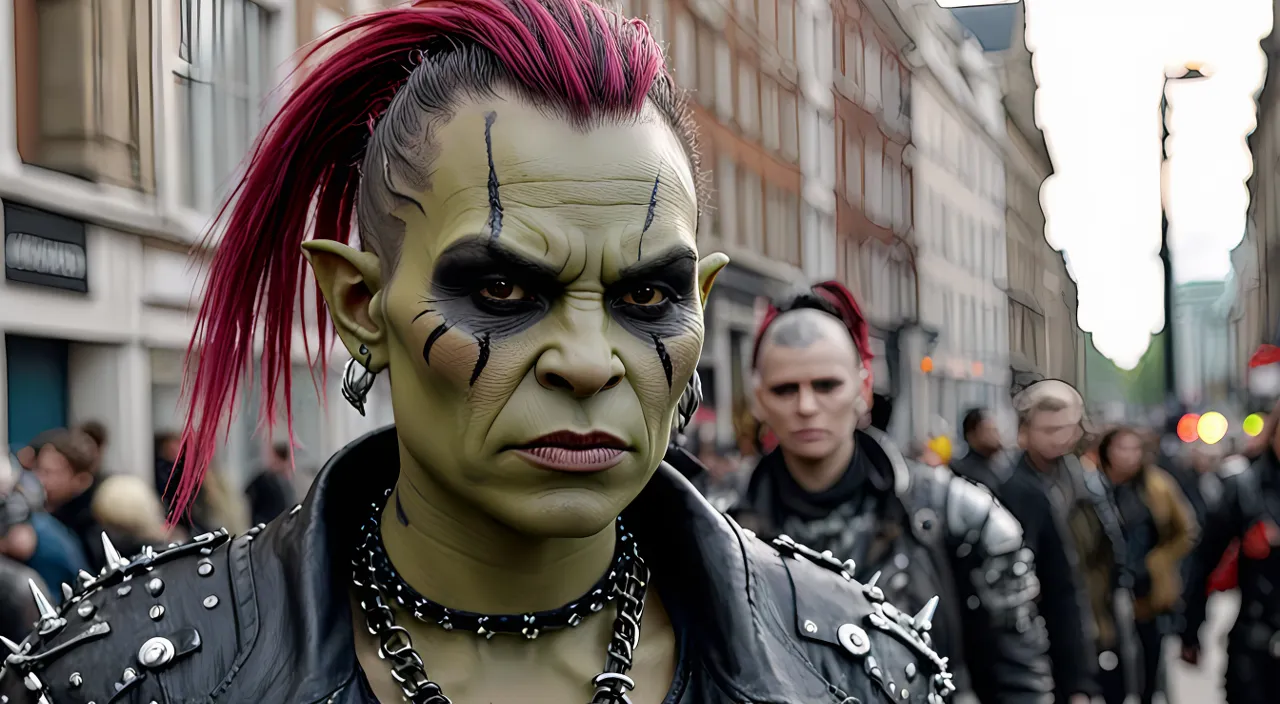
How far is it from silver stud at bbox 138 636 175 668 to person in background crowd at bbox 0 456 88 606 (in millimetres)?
3042

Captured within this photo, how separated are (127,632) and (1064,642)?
416 cm

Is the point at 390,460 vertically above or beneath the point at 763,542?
above

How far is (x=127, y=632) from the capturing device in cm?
194

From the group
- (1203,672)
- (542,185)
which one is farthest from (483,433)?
(1203,672)

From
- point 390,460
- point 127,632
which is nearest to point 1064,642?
point 390,460

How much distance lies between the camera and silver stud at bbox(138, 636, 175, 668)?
1872 millimetres

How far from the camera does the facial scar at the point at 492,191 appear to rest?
179 centimetres

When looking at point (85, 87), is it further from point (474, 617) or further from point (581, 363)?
point (581, 363)

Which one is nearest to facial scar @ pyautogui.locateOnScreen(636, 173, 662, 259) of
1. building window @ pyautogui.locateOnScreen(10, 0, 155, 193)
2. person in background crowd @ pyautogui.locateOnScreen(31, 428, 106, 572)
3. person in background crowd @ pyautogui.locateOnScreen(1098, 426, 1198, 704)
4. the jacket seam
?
the jacket seam

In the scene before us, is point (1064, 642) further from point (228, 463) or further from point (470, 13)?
point (228, 463)

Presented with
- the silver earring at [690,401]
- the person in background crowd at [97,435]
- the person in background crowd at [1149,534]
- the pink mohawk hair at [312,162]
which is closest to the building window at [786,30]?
the person in background crowd at [1149,534]

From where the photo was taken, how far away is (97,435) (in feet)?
21.8

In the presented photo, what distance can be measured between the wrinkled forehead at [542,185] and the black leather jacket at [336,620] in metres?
0.48

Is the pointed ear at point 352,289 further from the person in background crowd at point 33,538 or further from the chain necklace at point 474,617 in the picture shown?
the person in background crowd at point 33,538
